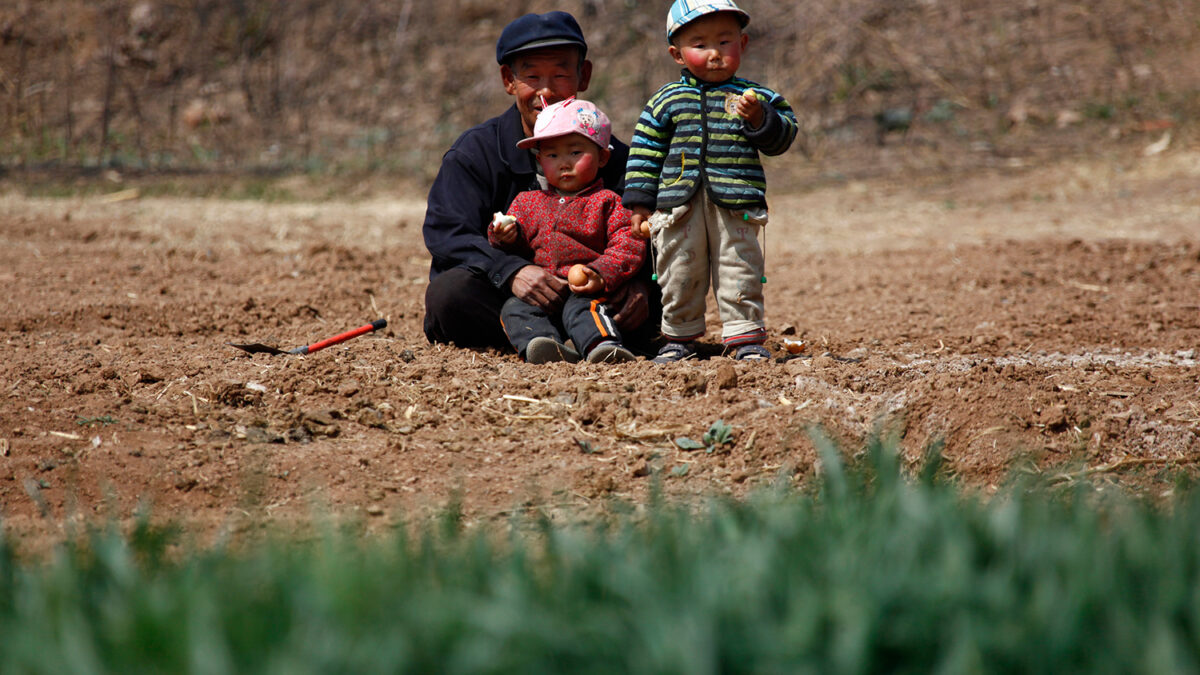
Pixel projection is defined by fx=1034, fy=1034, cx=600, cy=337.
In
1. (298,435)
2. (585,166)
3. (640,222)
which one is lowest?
(298,435)

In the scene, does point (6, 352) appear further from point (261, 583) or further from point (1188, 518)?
point (1188, 518)

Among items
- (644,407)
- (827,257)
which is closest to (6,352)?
(644,407)

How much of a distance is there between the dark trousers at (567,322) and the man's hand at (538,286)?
49 millimetres

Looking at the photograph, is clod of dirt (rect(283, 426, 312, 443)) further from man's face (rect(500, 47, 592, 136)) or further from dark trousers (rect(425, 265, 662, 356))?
man's face (rect(500, 47, 592, 136))

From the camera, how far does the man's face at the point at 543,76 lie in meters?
4.18

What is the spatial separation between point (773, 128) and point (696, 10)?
0.50 m

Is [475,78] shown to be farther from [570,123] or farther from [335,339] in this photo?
[570,123]

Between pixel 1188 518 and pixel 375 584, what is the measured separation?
1488mm

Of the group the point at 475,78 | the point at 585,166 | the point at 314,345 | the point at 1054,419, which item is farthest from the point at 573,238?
the point at 475,78

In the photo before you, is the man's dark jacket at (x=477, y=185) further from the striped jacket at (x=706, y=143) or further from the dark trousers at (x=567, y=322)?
the striped jacket at (x=706, y=143)

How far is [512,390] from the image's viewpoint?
12.2 ft

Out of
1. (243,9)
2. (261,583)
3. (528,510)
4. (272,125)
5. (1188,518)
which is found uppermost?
(243,9)

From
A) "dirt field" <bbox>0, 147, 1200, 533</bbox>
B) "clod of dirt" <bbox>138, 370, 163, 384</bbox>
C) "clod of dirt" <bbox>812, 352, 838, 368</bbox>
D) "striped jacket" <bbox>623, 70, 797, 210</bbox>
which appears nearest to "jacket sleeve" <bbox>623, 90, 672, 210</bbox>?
"striped jacket" <bbox>623, 70, 797, 210</bbox>

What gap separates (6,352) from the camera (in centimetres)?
435
